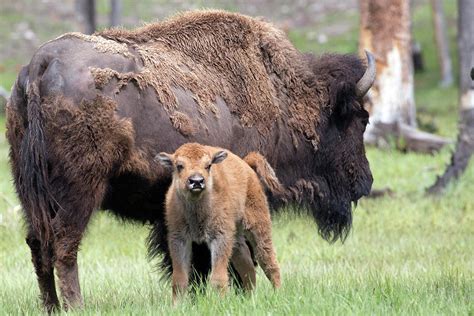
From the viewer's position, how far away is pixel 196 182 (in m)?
7.27

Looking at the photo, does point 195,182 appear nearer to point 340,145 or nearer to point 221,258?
point 221,258

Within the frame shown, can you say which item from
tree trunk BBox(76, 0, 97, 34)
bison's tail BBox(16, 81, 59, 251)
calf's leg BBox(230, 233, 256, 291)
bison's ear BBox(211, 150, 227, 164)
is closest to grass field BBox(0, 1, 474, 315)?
calf's leg BBox(230, 233, 256, 291)

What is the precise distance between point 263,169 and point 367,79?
62.3 inches

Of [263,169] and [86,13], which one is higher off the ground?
[263,169]

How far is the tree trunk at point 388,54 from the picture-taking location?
61.2 ft

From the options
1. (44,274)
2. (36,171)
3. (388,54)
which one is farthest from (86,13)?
(36,171)

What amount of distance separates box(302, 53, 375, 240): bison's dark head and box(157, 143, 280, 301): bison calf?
5.23 ft

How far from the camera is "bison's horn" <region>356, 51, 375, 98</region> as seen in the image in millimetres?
9461

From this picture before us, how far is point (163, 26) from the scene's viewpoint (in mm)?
8789

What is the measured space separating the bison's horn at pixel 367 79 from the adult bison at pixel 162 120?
0.01 meters

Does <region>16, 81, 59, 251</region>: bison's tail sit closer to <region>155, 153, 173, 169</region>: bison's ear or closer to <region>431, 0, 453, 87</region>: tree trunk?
<region>155, 153, 173, 169</region>: bison's ear

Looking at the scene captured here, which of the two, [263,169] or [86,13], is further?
[86,13]

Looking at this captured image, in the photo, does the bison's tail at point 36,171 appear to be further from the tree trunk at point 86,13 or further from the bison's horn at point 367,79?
the tree trunk at point 86,13

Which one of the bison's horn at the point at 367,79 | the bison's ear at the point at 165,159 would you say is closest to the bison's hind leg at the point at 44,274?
the bison's ear at the point at 165,159
